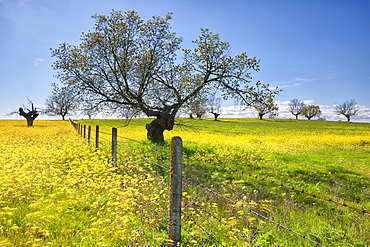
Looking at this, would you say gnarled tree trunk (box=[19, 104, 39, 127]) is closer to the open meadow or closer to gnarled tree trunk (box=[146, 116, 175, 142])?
gnarled tree trunk (box=[146, 116, 175, 142])

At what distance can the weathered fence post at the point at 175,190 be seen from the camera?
13.9ft

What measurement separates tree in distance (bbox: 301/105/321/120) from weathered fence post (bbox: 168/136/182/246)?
121 metres

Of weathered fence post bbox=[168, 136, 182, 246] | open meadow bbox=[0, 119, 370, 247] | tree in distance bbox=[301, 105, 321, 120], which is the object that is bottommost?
open meadow bbox=[0, 119, 370, 247]

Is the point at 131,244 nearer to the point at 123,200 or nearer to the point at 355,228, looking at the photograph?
the point at 123,200

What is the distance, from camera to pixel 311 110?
111812 mm

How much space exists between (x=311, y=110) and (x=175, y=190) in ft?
399

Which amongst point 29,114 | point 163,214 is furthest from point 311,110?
point 163,214

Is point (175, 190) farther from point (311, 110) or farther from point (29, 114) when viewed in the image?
point (311, 110)

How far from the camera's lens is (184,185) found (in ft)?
30.2

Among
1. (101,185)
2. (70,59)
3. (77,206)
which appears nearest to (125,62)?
(70,59)

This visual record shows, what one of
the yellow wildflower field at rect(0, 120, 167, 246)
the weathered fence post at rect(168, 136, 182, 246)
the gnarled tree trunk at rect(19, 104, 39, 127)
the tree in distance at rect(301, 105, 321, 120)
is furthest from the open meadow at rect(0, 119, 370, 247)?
the tree in distance at rect(301, 105, 321, 120)

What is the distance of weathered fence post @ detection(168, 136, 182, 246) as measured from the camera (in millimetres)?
4230

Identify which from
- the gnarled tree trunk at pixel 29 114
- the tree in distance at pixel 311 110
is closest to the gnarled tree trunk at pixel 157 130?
the gnarled tree trunk at pixel 29 114

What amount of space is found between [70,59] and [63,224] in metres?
14.9
